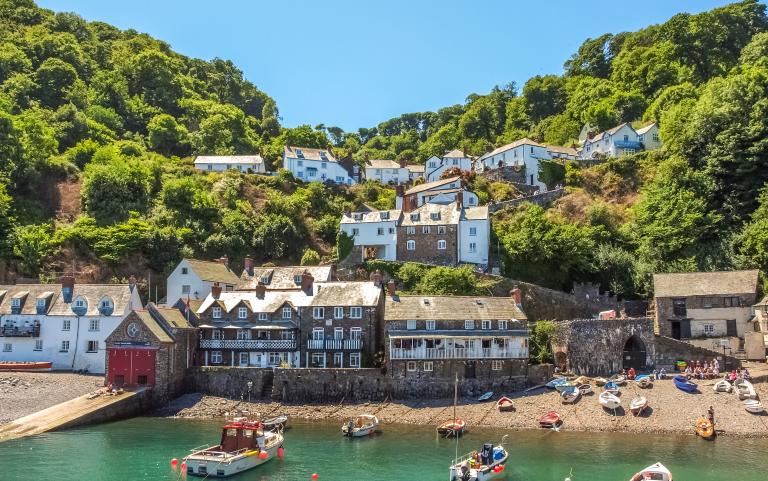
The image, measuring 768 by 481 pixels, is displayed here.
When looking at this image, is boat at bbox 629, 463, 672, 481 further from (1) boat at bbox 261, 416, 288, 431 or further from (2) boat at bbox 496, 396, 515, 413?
(1) boat at bbox 261, 416, 288, 431

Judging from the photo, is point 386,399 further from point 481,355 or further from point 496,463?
point 496,463

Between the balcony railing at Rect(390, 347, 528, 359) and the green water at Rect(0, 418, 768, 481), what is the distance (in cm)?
675

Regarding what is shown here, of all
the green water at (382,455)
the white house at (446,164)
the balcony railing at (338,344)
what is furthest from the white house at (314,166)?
the green water at (382,455)

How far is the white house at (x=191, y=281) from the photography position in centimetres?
6103

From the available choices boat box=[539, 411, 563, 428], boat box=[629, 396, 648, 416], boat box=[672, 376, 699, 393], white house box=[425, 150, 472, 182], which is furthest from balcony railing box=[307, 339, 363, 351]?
white house box=[425, 150, 472, 182]

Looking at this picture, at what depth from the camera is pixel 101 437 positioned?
39406 mm

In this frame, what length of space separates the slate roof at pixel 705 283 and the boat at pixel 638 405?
13473 millimetres

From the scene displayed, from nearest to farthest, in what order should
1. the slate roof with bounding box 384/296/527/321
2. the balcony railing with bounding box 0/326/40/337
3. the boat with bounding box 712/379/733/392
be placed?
the boat with bounding box 712/379/733/392
the slate roof with bounding box 384/296/527/321
the balcony railing with bounding box 0/326/40/337

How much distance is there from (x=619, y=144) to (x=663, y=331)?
39688 mm

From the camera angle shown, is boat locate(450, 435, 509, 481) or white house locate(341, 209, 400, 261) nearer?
boat locate(450, 435, 509, 481)

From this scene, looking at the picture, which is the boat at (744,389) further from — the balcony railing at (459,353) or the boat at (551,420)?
the balcony railing at (459,353)

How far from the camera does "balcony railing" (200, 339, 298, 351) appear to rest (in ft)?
169

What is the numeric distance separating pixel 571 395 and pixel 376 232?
2736cm

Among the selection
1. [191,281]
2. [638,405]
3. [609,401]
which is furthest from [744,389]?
[191,281]
